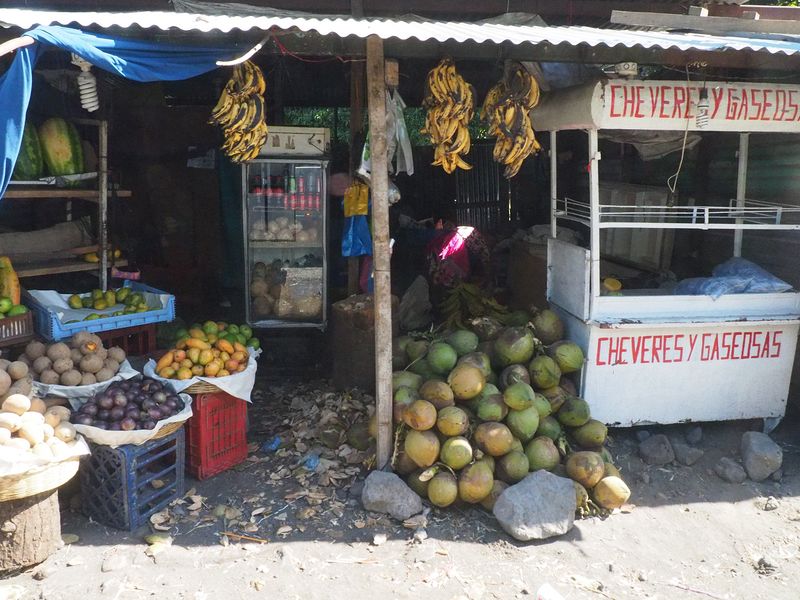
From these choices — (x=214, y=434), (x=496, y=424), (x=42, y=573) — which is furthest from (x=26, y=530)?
(x=496, y=424)

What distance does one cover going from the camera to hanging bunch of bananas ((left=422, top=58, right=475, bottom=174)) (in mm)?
4906

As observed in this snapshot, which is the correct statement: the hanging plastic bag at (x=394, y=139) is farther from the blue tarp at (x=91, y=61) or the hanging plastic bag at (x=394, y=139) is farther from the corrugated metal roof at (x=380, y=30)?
the blue tarp at (x=91, y=61)

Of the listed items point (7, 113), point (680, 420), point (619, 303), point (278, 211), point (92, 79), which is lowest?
point (680, 420)

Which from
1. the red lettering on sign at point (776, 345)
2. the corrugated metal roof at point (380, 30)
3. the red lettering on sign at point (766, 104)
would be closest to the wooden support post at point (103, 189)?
the corrugated metal roof at point (380, 30)

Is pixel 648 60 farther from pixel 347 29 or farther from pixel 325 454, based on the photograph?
pixel 325 454

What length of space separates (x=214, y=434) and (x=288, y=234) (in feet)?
8.63

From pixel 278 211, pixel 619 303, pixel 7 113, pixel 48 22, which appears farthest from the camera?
pixel 278 211

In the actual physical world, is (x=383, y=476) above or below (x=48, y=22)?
below

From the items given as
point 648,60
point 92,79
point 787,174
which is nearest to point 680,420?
point 787,174

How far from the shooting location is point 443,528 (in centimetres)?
445

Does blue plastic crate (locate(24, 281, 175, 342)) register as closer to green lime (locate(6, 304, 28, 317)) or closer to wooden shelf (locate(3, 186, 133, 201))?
green lime (locate(6, 304, 28, 317))

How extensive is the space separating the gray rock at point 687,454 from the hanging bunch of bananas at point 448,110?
2.69 meters

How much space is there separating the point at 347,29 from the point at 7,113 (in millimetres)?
1937

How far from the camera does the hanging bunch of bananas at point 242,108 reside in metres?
4.82
